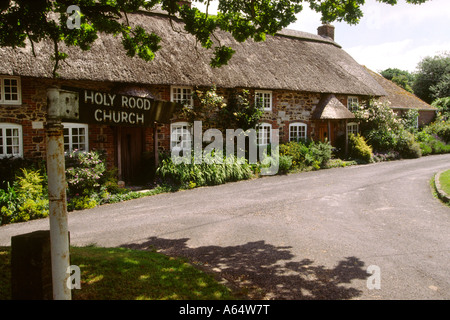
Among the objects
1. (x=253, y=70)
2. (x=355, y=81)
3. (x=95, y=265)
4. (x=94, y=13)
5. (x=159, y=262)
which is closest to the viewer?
(x=95, y=265)

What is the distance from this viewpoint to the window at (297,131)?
19461 millimetres

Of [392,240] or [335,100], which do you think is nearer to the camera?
[392,240]

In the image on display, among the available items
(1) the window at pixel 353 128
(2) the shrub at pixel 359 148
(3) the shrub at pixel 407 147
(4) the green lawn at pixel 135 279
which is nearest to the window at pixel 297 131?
(2) the shrub at pixel 359 148

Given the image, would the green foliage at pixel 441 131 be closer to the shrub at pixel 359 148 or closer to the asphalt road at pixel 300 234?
the shrub at pixel 359 148

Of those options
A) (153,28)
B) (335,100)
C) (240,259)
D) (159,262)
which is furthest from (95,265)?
(335,100)

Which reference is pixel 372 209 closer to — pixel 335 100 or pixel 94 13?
pixel 94 13

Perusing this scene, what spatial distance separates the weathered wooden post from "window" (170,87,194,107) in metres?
12.3

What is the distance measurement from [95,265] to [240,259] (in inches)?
91.4

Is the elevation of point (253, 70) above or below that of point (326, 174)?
above

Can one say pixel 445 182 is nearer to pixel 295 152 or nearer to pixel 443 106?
pixel 295 152

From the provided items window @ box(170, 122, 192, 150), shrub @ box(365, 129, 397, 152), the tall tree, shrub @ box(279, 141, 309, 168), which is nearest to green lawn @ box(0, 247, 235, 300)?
window @ box(170, 122, 192, 150)

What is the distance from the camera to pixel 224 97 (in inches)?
656

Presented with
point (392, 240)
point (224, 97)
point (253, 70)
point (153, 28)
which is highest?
point (153, 28)

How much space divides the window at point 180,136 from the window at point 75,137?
11.9ft
